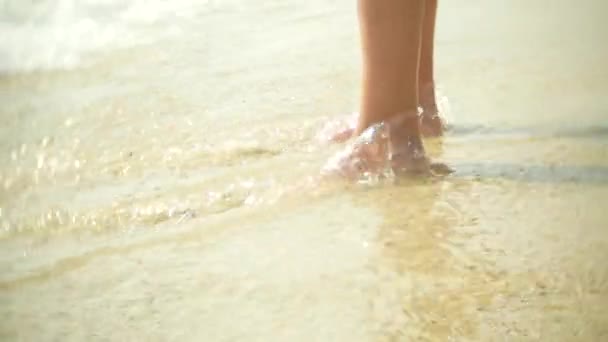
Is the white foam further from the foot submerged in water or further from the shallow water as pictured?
the foot submerged in water

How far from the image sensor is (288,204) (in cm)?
120

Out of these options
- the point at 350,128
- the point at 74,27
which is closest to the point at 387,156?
the point at 350,128

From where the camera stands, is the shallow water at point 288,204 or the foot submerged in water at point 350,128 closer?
the shallow water at point 288,204

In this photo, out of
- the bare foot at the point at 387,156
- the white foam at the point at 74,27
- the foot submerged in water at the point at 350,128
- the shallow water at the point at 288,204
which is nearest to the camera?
the shallow water at the point at 288,204

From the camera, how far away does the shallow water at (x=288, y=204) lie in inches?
34.2

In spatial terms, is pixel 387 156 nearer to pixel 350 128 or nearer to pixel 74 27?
pixel 350 128

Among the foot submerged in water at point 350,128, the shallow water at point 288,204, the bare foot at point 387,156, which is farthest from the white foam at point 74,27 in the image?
the bare foot at point 387,156

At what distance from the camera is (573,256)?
96cm

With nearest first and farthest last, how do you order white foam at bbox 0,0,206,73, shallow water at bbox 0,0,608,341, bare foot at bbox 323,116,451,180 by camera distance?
1. shallow water at bbox 0,0,608,341
2. bare foot at bbox 323,116,451,180
3. white foam at bbox 0,0,206,73

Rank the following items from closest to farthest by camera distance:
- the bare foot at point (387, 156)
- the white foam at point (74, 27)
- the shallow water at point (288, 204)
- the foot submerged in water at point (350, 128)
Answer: the shallow water at point (288, 204), the bare foot at point (387, 156), the foot submerged in water at point (350, 128), the white foam at point (74, 27)

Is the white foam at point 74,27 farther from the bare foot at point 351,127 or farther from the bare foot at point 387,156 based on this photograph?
the bare foot at point 387,156

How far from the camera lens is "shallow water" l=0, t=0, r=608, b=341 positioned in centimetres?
87

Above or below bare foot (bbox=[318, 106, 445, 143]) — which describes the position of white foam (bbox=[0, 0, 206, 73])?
above

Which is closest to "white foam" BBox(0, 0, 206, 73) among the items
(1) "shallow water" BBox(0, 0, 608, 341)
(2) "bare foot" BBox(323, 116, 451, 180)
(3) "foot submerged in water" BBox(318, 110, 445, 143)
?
(1) "shallow water" BBox(0, 0, 608, 341)
